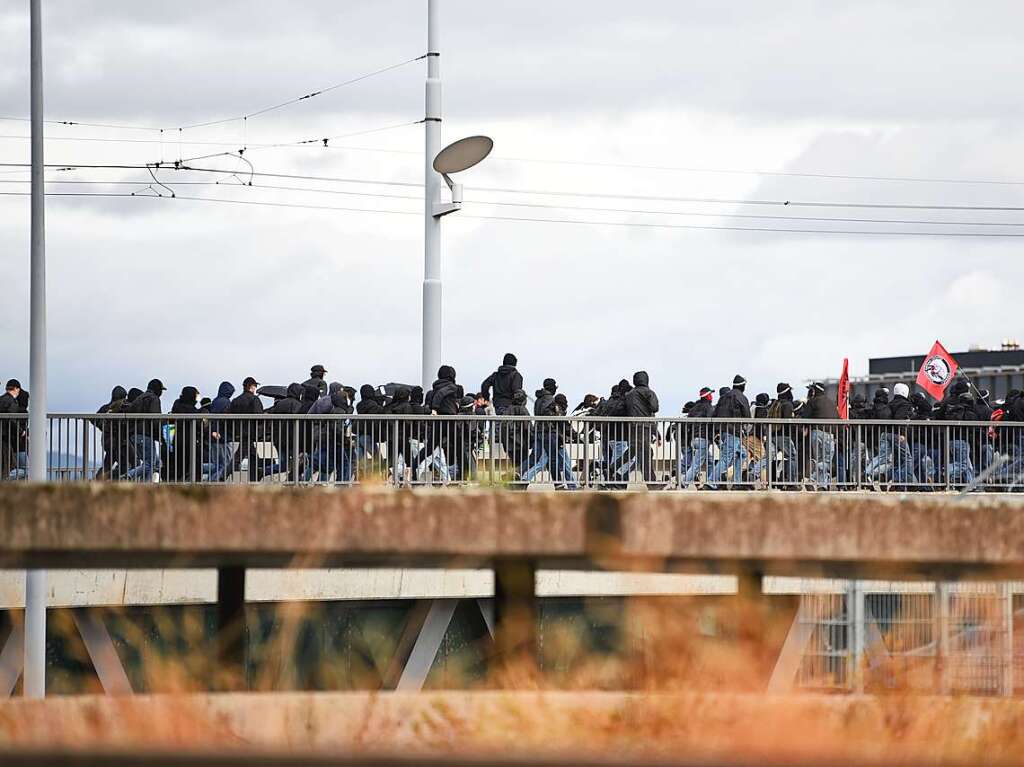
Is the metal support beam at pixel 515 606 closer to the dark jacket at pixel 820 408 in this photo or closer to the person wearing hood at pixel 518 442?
the person wearing hood at pixel 518 442

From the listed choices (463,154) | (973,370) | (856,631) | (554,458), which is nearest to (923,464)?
(554,458)

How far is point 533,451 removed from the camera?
A: 2123cm

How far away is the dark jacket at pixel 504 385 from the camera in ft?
71.3

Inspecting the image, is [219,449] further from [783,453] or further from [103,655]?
[103,655]

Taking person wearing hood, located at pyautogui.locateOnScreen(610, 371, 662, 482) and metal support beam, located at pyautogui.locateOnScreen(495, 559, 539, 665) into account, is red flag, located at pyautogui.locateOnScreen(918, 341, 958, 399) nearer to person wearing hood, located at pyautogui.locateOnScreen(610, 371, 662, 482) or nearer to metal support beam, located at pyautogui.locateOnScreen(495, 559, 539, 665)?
person wearing hood, located at pyautogui.locateOnScreen(610, 371, 662, 482)

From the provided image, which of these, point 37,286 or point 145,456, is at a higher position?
point 37,286

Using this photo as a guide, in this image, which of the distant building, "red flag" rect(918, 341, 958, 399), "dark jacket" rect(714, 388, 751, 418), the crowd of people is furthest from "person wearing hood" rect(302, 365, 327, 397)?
the distant building

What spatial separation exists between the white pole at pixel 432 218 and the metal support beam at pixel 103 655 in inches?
773

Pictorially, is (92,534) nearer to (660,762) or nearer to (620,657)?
(660,762)

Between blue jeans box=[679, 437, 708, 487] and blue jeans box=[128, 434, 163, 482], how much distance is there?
22.0ft

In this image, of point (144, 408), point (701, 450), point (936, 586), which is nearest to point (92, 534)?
point (936, 586)

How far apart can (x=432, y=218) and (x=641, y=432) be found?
5897mm

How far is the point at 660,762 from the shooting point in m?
2.84

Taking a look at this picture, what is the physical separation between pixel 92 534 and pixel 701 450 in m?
19.0
